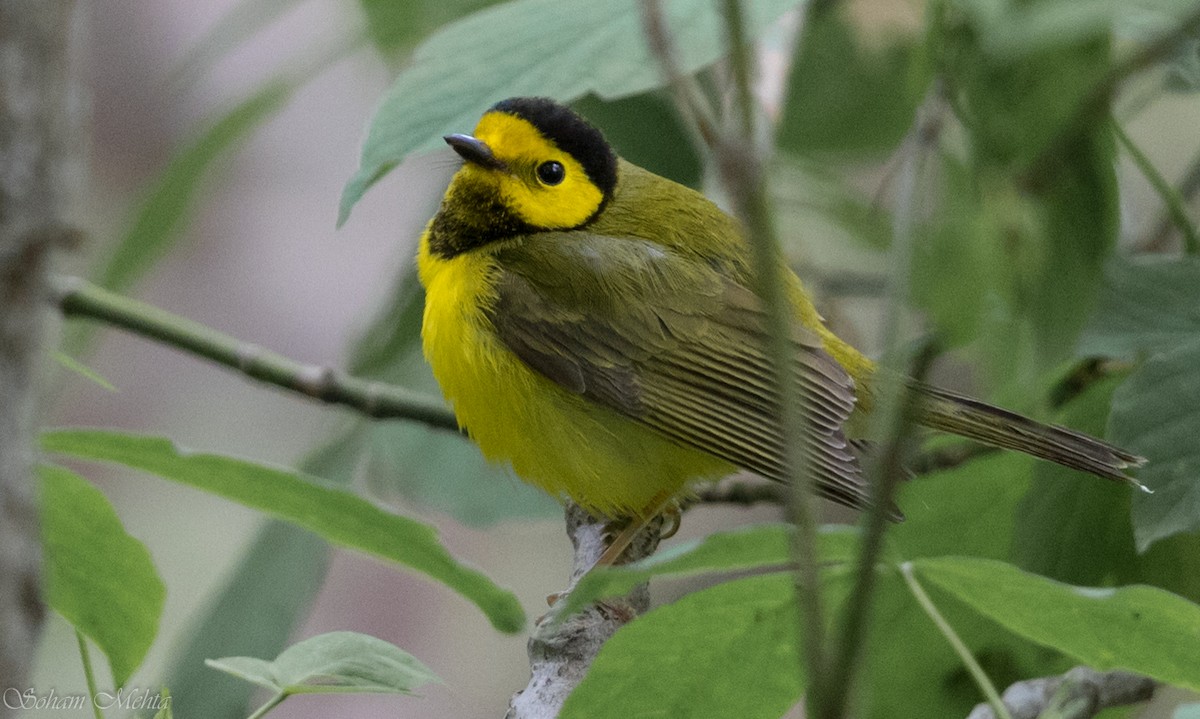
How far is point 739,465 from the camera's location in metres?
2.58

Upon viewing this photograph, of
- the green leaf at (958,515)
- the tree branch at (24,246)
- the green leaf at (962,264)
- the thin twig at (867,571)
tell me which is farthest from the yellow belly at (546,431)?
the thin twig at (867,571)

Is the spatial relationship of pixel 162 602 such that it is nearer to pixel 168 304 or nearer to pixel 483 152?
pixel 483 152

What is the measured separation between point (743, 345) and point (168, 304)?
4.68m

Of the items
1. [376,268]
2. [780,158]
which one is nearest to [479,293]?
[780,158]

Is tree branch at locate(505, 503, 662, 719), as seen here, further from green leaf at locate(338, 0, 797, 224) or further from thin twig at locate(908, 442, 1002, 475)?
green leaf at locate(338, 0, 797, 224)

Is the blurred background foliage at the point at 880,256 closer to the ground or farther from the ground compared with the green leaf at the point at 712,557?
farther from the ground

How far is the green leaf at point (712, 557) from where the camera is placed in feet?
3.84

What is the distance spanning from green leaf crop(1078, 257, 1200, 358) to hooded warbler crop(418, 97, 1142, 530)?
0.58 meters

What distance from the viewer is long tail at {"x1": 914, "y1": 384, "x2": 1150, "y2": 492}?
1.96m

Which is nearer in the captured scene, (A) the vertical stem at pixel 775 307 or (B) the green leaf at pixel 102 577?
(A) the vertical stem at pixel 775 307

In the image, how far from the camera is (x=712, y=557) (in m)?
1.30

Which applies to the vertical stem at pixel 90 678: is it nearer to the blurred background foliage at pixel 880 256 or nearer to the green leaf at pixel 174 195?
the blurred background foliage at pixel 880 256

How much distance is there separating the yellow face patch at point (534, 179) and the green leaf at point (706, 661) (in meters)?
1.77

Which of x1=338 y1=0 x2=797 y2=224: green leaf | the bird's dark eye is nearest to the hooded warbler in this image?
the bird's dark eye
